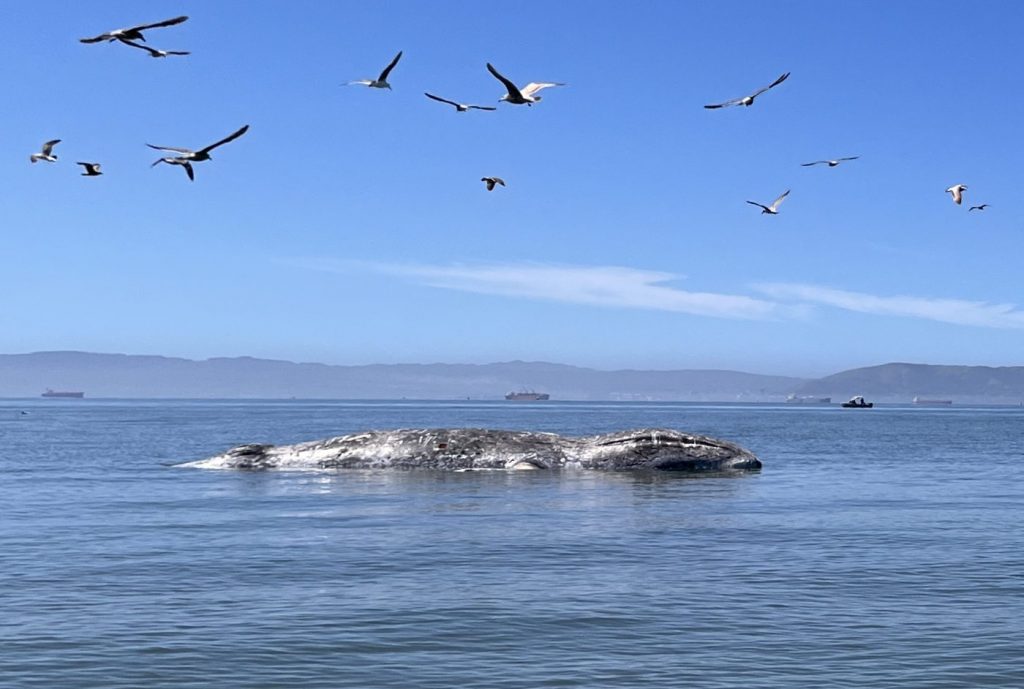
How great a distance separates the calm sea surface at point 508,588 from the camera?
13055 millimetres

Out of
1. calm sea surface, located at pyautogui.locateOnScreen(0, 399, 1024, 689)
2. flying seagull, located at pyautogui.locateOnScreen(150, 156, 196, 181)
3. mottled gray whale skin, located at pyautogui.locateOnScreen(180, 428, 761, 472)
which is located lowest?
calm sea surface, located at pyautogui.locateOnScreen(0, 399, 1024, 689)

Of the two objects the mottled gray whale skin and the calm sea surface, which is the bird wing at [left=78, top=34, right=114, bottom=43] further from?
the mottled gray whale skin

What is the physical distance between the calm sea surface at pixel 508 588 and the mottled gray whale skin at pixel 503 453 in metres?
6.14

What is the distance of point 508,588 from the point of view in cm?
1772

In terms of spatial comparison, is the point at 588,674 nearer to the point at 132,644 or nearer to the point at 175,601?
the point at 132,644

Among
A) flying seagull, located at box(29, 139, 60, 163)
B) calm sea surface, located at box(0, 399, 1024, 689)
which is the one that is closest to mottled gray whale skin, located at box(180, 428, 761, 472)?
calm sea surface, located at box(0, 399, 1024, 689)

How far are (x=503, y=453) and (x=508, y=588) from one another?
22595 mm

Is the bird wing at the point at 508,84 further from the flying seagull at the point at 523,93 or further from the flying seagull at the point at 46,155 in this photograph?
the flying seagull at the point at 46,155

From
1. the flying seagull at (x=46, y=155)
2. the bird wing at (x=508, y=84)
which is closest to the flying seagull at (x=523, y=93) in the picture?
the bird wing at (x=508, y=84)

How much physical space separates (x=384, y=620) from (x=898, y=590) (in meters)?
7.93

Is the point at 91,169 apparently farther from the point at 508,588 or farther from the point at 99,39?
the point at 508,588

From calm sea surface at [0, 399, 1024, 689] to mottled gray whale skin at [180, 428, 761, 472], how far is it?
6135 millimetres

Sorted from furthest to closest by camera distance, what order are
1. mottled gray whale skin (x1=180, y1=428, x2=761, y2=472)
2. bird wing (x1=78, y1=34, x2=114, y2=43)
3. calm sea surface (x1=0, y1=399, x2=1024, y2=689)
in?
mottled gray whale skin (x1=180, y1=428, x2=761, y2=472)
bird wing (x1=78, y1=34, x2=114, y2=43)
calm sea surface (x1=0, y1=399, x2=1024, y2=689)

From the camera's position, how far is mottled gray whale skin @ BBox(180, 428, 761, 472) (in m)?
40.0
